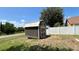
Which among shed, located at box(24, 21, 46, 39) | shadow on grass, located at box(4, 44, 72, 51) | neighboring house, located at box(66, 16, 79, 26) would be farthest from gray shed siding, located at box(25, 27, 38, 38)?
neighboring house, located at box(66, 16, 79, 26)

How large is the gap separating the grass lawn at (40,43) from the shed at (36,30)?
7 centimetres

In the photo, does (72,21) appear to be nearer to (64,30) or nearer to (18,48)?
(64,30)

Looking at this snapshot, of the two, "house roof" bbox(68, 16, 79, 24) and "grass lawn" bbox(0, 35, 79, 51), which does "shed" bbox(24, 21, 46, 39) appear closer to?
"grass lawn" bbox(0, 35, 79, 51)

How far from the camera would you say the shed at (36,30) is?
444cm

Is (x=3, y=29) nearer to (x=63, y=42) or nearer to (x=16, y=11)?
(x=16, y=11)

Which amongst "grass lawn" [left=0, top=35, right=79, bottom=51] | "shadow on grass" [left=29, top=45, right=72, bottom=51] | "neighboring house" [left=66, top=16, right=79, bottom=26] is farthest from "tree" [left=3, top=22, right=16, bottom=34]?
"neighboring house" [left=66, top=16, right=79, bottom=26]

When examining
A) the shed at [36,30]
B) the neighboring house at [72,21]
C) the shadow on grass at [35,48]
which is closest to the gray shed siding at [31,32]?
the shed at [36,30]

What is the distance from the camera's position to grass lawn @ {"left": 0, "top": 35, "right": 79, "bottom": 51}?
4393 millimetres

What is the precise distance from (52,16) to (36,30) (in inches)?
12.2

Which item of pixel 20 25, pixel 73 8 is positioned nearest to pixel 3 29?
pixel 20 25

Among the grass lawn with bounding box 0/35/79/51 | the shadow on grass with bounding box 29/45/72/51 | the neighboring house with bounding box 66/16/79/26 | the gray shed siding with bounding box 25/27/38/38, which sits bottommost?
the shadow on grass with bounding box 29/45/72/51

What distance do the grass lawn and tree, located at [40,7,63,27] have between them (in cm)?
21

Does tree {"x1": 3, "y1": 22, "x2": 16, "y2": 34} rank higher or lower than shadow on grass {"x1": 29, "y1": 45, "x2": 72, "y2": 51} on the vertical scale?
higher
